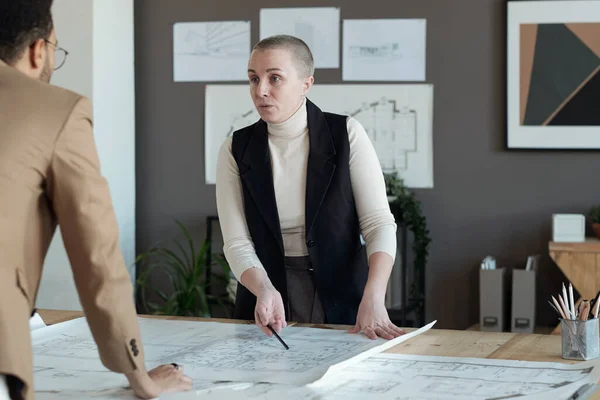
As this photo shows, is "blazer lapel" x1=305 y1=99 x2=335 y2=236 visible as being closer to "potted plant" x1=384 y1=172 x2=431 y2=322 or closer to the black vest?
the black vest

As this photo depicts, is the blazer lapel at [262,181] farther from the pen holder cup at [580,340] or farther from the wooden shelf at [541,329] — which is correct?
the wooden shelf at [541,329]

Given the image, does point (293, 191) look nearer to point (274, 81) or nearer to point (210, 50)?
point (274, 81)

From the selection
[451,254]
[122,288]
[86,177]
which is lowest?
[451,254]

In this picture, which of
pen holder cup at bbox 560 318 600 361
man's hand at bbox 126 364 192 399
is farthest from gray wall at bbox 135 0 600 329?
man's hand at bbox 126 364 192 399

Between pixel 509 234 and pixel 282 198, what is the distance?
7.82 feet

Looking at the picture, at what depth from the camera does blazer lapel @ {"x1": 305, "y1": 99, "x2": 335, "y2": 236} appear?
2320 millimetres

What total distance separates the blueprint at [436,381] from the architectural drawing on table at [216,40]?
3135 mm

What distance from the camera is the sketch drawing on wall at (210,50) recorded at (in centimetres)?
465

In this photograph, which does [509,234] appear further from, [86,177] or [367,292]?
[86,177]

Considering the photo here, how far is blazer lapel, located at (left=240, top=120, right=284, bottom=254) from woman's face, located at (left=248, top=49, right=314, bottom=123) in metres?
0.11

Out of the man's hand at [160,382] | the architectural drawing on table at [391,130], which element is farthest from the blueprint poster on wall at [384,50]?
the man's hand at [160,382]

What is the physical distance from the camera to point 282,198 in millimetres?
2359

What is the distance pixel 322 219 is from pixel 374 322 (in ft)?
1.29

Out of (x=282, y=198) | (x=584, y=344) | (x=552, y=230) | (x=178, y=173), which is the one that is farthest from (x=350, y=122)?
(x=178, y=173)
